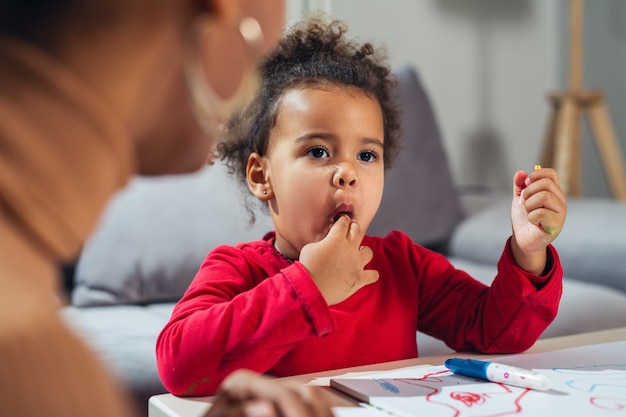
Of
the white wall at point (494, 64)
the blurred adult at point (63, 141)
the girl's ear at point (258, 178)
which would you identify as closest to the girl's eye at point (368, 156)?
the girl's ear at point (258, 178)

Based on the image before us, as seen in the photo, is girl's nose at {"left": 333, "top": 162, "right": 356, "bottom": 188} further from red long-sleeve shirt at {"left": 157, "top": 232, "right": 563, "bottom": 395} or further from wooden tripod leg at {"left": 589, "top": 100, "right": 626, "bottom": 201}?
wooden tripod leg at {"left": 589, "top": 100, "right": 626, "bottom": 201}

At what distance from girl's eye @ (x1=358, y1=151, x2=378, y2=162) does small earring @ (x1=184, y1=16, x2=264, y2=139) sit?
1.85 ft

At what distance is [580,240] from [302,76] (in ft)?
3.62

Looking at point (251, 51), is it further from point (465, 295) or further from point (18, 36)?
point (465, 295)

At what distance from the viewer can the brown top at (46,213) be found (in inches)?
13.0

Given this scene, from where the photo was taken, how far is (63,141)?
0.37 metres

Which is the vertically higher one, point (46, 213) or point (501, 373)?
point (46, 213)

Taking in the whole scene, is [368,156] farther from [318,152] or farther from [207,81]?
[207,81]

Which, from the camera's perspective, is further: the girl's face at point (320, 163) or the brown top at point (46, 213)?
the girl's face at point (320, 163)

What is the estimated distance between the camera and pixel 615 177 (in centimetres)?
294

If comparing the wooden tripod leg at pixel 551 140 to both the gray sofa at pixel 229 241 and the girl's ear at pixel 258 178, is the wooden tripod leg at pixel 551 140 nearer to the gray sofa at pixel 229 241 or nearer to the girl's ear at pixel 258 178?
the gray sofa at pixel 229 241

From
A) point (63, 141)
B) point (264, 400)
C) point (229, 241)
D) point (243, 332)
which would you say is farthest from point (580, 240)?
point (63, 141)

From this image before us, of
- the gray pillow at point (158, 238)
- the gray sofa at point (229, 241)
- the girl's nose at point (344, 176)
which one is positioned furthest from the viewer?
the gray pillow at point (158, 238)

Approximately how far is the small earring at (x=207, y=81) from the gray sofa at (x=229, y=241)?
0.85m
